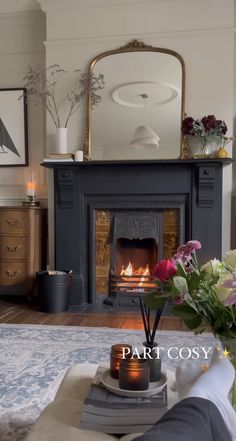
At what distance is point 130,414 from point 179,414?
0.46 metres

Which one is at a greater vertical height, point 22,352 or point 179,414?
point 179,414

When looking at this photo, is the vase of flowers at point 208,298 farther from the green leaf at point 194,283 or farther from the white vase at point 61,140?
the white vase at point 61,140

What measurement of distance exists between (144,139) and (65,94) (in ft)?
2.98

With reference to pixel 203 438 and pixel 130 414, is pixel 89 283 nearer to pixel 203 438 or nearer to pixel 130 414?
pixel 130 414

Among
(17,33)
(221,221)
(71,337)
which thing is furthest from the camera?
(17,33)

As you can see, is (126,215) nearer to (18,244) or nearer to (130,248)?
(130,248)

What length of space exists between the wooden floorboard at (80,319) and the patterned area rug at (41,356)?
15cm

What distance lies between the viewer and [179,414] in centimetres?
49

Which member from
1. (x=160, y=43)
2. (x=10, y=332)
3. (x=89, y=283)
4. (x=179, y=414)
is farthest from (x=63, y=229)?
(x=179, y=414)

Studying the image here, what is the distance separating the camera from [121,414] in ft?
2.94

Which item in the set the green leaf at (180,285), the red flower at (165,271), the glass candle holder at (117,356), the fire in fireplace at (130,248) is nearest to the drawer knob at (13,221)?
the fire in fireplace at (130,248)

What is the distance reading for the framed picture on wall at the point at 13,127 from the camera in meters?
4.08

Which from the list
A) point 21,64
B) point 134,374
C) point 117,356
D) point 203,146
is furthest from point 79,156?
point 134,374

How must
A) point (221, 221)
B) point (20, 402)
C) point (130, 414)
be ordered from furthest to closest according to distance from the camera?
point (221, 221) → point (20, 402) → point (130, 414)
